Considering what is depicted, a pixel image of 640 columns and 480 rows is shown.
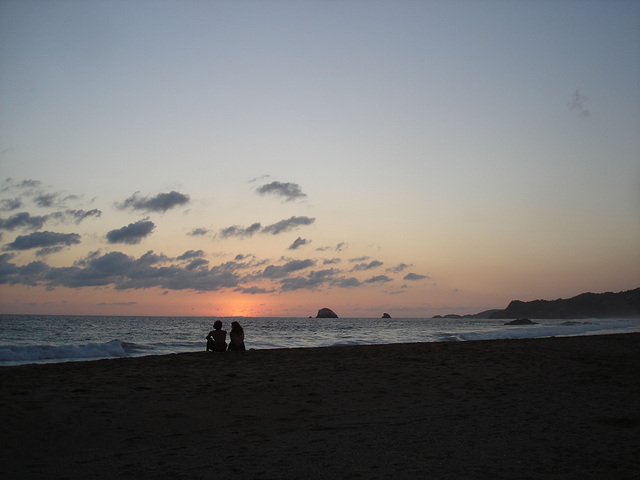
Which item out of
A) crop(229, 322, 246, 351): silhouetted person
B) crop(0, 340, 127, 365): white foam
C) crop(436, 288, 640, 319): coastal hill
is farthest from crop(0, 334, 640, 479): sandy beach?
crop(436, 288, 640, 319): coastal hill

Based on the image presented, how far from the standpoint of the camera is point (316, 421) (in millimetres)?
7156

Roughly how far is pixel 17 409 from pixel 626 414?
1011 centimetres

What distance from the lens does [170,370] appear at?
1155cm

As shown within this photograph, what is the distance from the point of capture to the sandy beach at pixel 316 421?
16.7 feet

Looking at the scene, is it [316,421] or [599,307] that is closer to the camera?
[316,421]

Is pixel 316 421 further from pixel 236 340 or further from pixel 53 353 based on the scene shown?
pixel 53 353

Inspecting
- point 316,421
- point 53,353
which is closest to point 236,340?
point 53,353

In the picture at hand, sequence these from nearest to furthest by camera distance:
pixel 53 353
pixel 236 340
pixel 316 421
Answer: pixel 316 421 < pixel 236 340 < pixel 53 353

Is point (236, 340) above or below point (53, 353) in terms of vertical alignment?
above

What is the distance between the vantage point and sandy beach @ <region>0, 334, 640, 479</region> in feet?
16.7

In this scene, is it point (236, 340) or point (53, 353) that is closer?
point (236, 340)

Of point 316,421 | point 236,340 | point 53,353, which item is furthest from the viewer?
point 53,353

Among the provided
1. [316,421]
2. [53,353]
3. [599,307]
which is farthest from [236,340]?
[599,307]

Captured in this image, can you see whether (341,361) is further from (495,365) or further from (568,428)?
(568,428)
